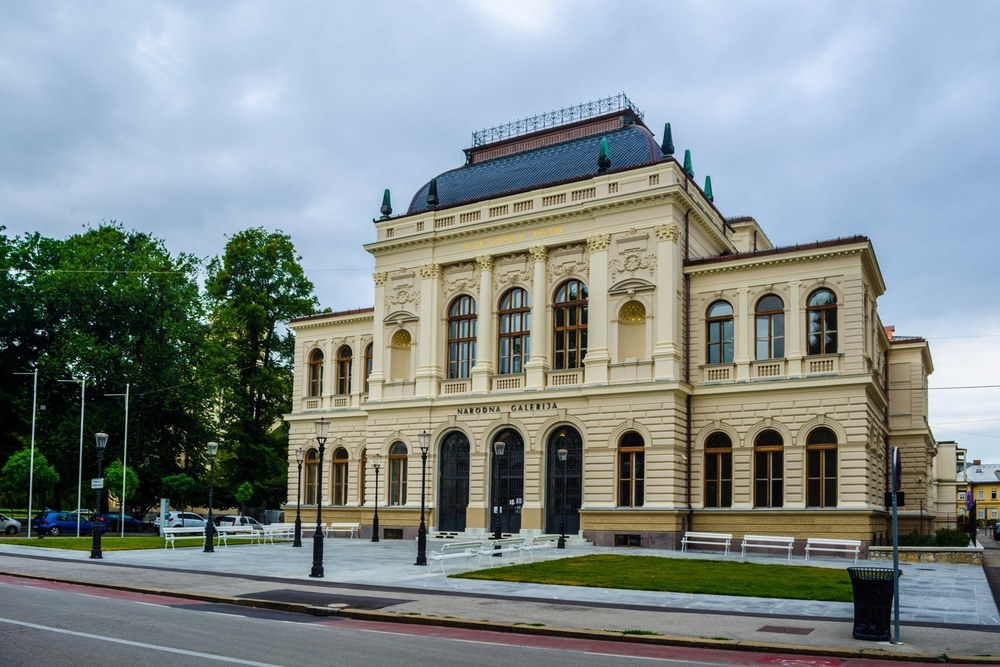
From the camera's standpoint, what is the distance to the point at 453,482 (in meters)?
44.0

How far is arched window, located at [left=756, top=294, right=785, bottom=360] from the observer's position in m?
38.3

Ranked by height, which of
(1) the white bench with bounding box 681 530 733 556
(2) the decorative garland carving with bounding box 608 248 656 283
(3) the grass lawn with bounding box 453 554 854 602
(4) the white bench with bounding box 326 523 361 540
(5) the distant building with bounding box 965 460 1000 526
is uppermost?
(2) the decorative garland carving with bounding box 608 248 656 283

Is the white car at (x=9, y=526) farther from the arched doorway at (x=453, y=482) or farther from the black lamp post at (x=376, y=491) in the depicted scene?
the arched doorway at (x=453, y=482)

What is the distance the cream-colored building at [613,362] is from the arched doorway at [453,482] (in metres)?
0.07

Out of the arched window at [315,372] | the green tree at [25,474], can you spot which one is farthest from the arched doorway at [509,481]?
the green tree at [25,474]

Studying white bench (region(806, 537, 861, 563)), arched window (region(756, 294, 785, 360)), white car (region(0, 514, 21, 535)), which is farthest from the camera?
white car (region(0, 514, 21, 535))

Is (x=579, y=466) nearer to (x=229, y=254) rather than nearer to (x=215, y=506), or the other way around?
(x=229, y=254)

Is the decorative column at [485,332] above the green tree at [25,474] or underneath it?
above

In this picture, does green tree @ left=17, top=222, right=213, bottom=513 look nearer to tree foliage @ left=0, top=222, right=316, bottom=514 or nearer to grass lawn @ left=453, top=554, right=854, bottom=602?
tree foliage @ left=0, top=222, right=316, bottom=514

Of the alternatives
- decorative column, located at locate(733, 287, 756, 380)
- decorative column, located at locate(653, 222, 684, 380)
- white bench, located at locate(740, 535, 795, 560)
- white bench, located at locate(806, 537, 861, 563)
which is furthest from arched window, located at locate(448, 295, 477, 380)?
white bench, located at locate(806, 537, 861, 563)

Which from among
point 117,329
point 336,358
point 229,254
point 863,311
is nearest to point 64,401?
point 117,329

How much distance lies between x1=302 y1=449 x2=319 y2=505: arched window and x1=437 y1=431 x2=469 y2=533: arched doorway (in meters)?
9.60

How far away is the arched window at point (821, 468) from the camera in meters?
36.2

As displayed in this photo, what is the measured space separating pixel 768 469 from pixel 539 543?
32.6 feet
